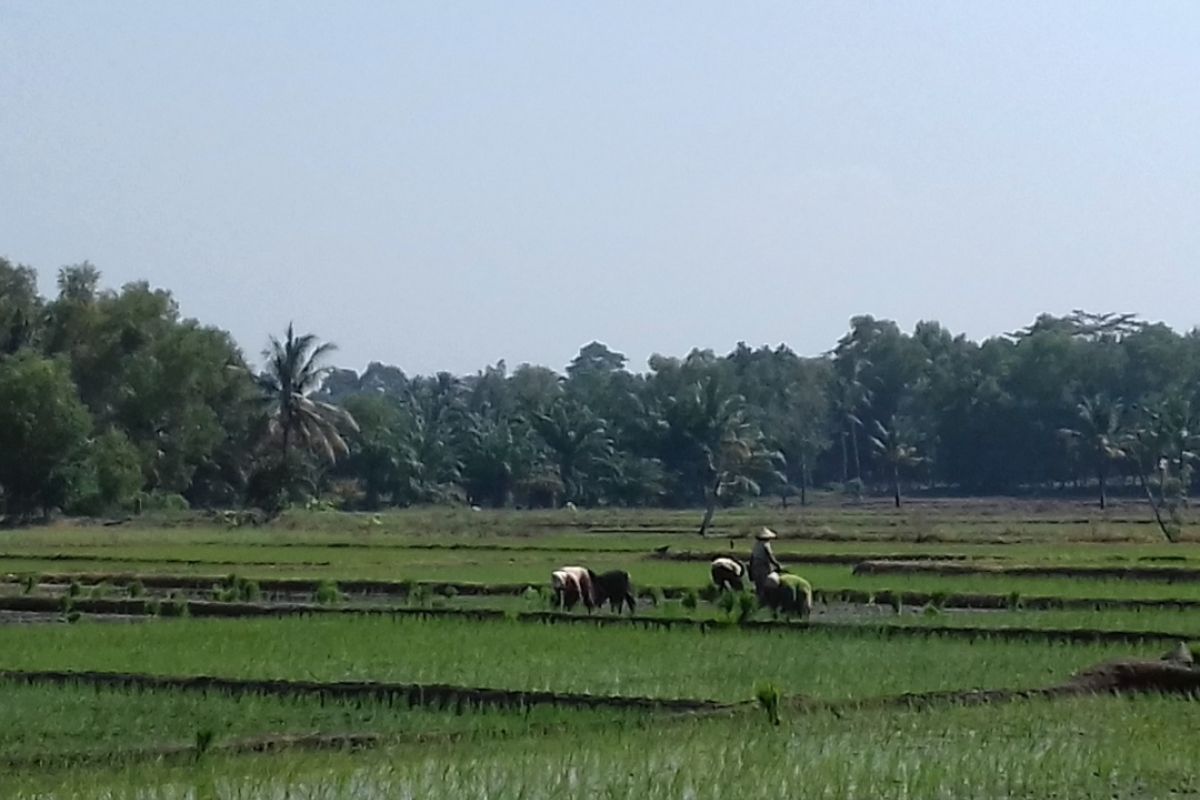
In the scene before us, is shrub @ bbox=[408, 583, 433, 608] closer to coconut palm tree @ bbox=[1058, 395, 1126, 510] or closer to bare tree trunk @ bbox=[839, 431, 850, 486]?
coconut palm tree @ bbox=[1058, 395, 1126, 510]

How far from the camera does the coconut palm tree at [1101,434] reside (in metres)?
54.8

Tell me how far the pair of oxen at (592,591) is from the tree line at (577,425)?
22037 mm

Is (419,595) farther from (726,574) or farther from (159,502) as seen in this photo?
(159,502)

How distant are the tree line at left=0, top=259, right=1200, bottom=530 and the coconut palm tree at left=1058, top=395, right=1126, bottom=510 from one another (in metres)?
0.16

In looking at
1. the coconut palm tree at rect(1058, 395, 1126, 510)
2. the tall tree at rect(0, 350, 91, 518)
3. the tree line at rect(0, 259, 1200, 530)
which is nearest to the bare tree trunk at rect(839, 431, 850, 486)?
the tree line at rect(0, 259, 1200, 530)

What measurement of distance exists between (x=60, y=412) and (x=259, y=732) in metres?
36.5

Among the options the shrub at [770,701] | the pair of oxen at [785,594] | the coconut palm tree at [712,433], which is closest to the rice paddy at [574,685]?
the shrub at [770,701]

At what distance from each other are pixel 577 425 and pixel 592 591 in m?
42.0

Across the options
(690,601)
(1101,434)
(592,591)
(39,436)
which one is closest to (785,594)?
(690,601)

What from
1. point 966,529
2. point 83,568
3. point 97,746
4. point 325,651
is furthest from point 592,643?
point 966,529

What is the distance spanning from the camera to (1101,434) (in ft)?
187

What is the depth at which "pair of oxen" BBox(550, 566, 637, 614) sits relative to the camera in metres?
18.1

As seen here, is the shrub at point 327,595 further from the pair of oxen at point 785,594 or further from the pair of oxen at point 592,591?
the pair of oxen at point 785,594

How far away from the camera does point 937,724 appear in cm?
948
